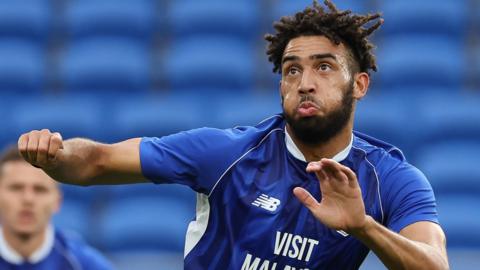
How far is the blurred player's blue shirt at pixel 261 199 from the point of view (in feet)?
13.9

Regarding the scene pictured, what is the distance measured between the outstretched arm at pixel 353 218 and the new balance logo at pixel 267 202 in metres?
0.49

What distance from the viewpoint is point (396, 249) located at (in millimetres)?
3805

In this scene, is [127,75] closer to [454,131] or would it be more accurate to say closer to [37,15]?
[37,15]

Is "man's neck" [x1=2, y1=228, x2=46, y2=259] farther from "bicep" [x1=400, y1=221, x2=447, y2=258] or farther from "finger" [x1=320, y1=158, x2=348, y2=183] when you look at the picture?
"finger" [x1=320, y1=158, x2=348, y2=183]

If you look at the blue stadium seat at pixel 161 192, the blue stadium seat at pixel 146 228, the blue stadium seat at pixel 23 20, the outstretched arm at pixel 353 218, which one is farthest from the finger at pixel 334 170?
the blue stadium seat at pixel 23 20

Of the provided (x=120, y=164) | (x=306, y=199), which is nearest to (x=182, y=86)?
(x=120, y=164)

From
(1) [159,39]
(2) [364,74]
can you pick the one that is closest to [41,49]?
(1) [159,39]

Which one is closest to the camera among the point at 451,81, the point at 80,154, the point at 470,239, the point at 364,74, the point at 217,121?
the point at 80,154

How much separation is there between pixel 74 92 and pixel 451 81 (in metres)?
3.21

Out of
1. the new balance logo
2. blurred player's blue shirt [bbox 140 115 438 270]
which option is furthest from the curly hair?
the new balance logo

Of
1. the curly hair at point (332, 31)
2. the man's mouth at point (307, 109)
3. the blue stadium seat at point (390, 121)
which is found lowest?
the man's mouth at point (307, 109)

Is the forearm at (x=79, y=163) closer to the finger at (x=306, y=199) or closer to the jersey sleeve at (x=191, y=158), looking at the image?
the jersey sleeve at (x=191, y=158)

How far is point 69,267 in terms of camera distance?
6281 mm

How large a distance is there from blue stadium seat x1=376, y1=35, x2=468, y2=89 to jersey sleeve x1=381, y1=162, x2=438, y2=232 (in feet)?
16.5
